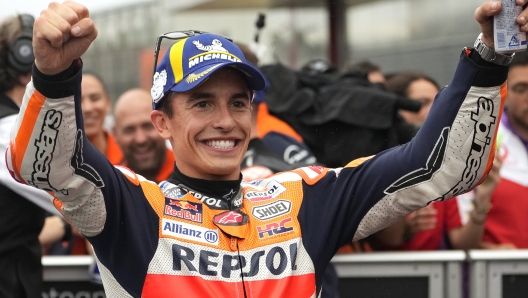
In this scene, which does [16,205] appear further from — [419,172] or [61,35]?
[419,172]

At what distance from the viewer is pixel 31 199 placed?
3598mm

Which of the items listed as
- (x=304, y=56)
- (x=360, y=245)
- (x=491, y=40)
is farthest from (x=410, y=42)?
(x=491, y=40)

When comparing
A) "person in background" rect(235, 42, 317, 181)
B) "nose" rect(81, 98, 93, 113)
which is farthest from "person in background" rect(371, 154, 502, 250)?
"nose" rect(81, 98, 93, 113)

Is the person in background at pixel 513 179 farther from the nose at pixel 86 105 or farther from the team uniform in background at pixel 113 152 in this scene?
the nose at pixel 86 105

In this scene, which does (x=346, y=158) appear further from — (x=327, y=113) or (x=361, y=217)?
(x=361, y=217)

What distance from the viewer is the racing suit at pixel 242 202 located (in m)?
→ 2.31

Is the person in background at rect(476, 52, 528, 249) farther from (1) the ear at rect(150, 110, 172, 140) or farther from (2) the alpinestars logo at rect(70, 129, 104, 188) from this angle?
(2) the alpinestars logo at rect(70, 129, 104, 188)

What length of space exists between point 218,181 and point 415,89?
9.73ft

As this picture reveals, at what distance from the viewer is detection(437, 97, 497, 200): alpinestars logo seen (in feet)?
8.07

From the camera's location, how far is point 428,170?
101 inches

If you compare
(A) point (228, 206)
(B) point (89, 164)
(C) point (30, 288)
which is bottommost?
(C) point (30, 288)

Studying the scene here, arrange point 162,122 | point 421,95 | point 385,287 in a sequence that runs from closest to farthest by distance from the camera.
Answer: point 162,122 → point 385,287 → point 421,95

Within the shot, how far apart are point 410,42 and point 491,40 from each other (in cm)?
676

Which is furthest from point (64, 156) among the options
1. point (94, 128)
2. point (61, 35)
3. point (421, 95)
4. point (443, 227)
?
point (421, 95)
